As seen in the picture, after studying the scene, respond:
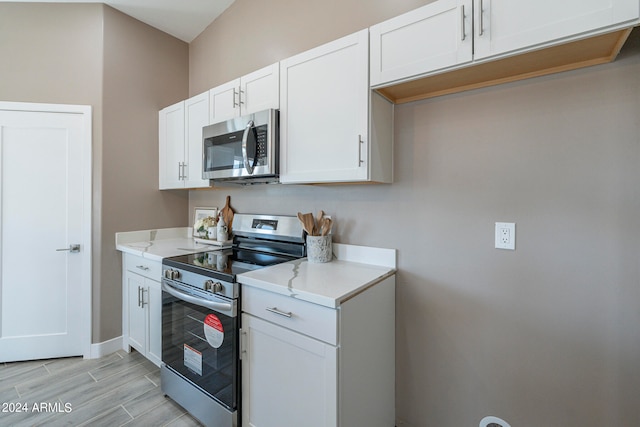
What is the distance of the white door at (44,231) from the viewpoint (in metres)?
2.34

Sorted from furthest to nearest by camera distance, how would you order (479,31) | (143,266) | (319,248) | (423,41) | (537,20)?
(143,266)
(319,248)
(423,41)
(479,31)
(537,20)

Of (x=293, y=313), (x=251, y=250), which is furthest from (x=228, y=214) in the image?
(x=293, y=313)

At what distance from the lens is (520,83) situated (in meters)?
1.34

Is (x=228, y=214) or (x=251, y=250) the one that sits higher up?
(x=228, y=214)

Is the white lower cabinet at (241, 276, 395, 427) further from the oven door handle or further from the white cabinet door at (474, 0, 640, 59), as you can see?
the white cabinet door at (474, 0, 640, 59)

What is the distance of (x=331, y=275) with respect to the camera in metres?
1.54

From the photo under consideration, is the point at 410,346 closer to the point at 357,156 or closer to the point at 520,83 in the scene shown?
the point at 357,156

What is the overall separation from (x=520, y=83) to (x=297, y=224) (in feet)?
4.75

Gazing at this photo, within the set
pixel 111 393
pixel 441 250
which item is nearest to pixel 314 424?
pixel 441 250

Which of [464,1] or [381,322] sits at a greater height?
[464,1]

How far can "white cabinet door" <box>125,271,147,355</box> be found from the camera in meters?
2.29

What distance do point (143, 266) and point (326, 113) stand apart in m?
1.84

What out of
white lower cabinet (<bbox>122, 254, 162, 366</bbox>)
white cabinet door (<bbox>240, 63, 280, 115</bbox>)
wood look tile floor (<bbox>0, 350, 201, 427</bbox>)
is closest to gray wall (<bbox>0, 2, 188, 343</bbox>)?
white lower cabinet (<bbox>122, 254, 162, 366</bbox>)

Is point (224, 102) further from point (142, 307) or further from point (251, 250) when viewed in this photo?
point (142, 307)
